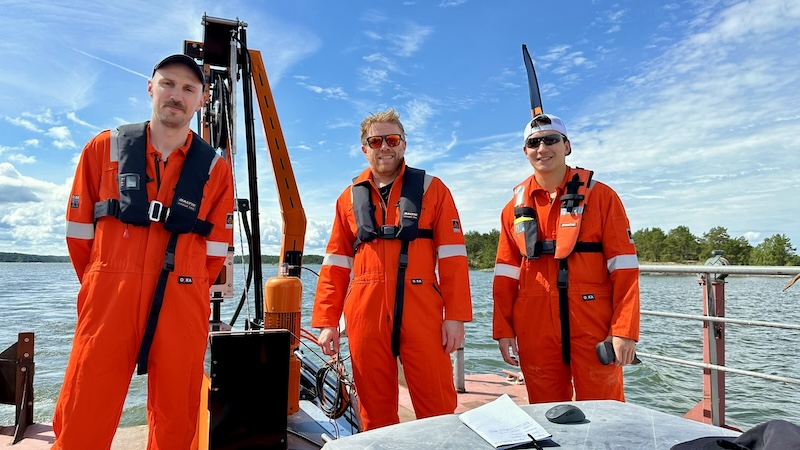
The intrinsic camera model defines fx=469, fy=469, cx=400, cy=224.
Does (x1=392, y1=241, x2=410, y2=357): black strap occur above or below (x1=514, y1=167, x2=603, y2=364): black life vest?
below

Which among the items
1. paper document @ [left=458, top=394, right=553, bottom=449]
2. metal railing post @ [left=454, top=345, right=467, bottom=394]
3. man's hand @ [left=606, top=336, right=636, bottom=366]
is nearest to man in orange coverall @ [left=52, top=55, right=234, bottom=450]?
paper document @ [left=458, top=394, right=553, bottom=449]

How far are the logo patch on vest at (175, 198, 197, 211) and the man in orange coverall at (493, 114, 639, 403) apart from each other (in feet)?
4.95

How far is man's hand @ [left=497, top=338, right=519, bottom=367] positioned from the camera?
7.91ft

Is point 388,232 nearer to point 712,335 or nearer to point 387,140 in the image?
point 387,140

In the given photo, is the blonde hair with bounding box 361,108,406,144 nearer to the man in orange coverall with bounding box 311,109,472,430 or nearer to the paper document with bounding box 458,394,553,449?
the man in orange coverall with bounding box 311,109,472,430

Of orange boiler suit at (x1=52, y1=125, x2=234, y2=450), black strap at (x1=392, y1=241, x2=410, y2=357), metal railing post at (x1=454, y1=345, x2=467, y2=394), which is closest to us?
orange boiler suit at (x1=52, y1=125, x2=234, y2=450)

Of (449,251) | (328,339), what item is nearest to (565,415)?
(449,251)

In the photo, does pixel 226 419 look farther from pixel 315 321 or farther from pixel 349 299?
pixel 349 299

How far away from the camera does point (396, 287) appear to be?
86.4 inches

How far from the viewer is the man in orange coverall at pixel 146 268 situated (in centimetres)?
180

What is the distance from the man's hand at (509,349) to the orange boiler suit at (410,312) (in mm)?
293

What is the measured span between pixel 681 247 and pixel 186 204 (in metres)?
69.8

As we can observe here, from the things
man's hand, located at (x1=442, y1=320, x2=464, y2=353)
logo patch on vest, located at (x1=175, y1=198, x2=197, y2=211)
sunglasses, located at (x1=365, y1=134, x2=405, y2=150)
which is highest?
sunglasses, located at (x1=365, y1=134, x2=405, y2=150)

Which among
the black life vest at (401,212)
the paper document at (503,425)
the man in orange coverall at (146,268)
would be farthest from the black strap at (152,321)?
the paper document at (503,425)
